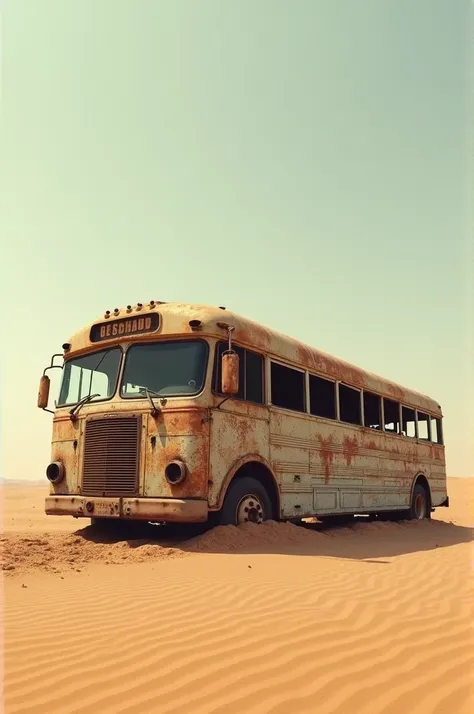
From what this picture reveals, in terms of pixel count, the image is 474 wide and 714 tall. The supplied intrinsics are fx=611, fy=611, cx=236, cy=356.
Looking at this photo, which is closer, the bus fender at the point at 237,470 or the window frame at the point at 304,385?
the bus fender at the point at 237,470

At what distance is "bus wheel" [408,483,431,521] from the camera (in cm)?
1361

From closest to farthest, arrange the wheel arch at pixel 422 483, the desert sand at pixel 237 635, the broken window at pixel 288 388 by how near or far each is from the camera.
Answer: the desert sand at pixel 237 635 → the broken window at pixel 288 388 → the wheel arch at pixel 422 483

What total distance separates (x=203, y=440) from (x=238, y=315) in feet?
6.41

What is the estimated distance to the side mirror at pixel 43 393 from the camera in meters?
→ 9.38

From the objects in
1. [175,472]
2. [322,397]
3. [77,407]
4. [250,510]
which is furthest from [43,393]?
[322,397]

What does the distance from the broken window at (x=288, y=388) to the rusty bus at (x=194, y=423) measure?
3 cm

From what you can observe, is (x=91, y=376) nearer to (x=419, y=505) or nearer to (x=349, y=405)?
(x=349, y=405)

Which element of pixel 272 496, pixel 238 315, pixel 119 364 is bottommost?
pixel 272 496

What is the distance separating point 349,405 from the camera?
11062 mm

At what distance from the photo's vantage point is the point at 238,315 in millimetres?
8523

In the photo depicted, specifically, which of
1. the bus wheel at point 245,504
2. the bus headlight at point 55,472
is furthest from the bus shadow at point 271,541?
the bus headlight at point 55,472

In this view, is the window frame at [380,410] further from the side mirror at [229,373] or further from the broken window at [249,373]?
the side mirror at [229,373]

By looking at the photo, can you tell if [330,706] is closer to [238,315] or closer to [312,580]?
[312,580]

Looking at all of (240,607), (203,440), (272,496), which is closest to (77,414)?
(203,440)
